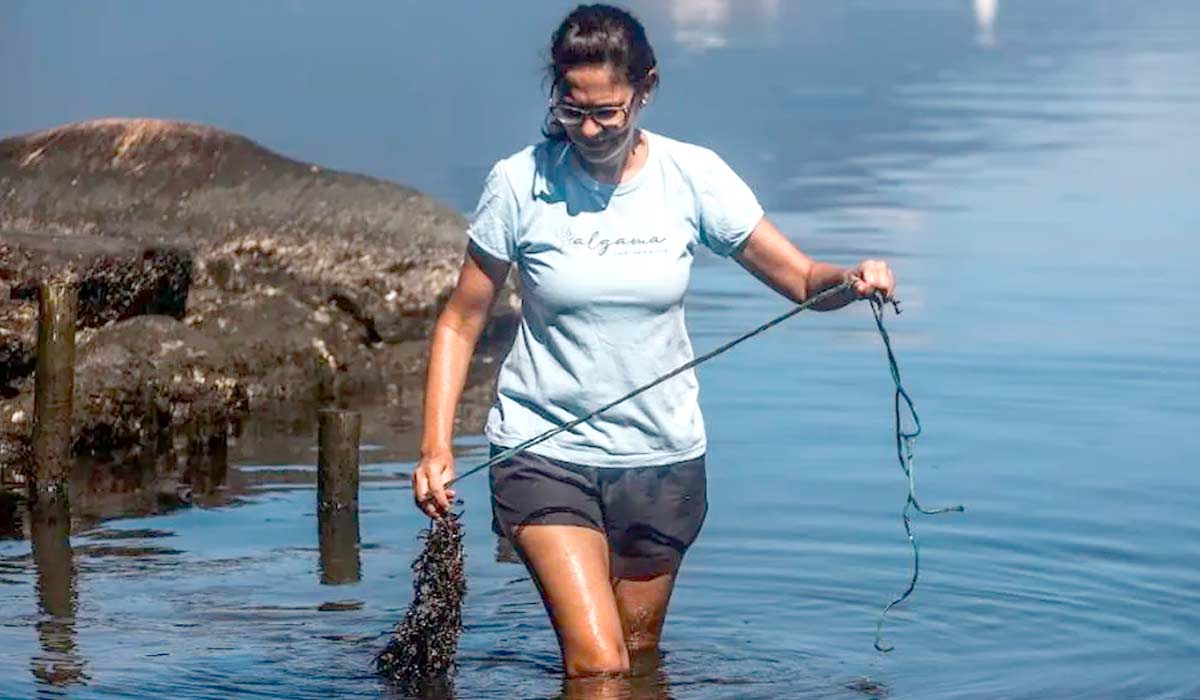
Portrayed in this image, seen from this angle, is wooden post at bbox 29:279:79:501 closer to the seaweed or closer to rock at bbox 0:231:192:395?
rock at bbox 0:231:192:395

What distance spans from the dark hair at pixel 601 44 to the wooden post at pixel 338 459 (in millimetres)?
4257

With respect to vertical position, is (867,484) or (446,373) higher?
(446,373)

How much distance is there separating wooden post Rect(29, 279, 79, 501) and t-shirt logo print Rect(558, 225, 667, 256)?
5018 millimetres

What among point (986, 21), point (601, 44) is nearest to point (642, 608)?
point (601, 44)

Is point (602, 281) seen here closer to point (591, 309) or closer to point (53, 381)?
point (591, 309)

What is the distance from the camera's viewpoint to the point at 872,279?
7.42 meters

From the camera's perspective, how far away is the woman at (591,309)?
293 inches

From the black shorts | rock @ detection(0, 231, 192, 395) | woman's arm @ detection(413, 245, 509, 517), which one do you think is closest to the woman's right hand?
woman's arm @ detection(413, 245, 509, 517)

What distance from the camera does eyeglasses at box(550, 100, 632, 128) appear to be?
7.31 metres

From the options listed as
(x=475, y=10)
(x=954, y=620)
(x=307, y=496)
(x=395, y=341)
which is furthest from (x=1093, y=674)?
(x=475, y=10)

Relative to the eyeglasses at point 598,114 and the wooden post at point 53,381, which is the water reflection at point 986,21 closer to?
the wooden post at point 53,381

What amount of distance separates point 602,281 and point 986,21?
49.0 meters

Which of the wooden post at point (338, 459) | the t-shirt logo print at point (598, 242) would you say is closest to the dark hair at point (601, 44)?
the t-shirt logo print at point (598, 242)

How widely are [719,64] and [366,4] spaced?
737 inches
